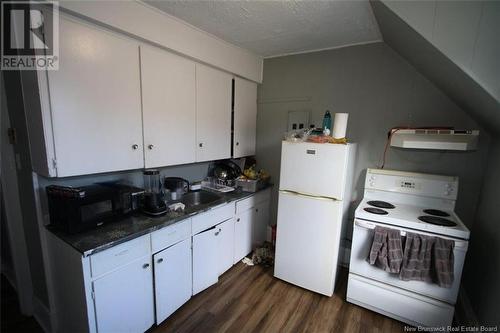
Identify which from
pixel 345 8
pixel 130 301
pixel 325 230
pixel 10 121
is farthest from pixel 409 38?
pixel 10 121

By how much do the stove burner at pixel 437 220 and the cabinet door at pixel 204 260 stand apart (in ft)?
5.60

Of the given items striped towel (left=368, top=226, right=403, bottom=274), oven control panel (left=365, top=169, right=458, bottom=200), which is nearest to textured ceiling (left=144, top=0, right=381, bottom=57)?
oven control panel (left=365, top=169, right=458, bottom=200)

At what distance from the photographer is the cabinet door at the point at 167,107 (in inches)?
68.4

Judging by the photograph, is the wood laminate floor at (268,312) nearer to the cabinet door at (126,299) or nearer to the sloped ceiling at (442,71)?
the cabinet door at (126,299)

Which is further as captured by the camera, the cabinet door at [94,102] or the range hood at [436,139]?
the range hood at [436,139]

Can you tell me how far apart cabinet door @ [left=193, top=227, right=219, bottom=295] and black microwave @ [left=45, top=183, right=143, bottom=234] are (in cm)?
63

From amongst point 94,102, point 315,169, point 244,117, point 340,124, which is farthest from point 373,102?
point 94,102

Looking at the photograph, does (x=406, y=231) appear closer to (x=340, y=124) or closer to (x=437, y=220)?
(x=437, y=220)

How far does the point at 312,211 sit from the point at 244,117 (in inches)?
54.1

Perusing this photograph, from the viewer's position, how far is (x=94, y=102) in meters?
1.45

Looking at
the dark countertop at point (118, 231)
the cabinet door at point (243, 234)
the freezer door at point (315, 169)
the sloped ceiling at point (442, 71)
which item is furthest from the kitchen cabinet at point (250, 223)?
the sloped ceiling at point (442, 71)

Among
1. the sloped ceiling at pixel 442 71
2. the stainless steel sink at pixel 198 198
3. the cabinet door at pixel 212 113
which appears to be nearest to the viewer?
the sloped ceiling at pixel 442 71

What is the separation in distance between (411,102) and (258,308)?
7.60ft

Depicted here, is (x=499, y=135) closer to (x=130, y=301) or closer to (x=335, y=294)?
(x=335, y=294)
